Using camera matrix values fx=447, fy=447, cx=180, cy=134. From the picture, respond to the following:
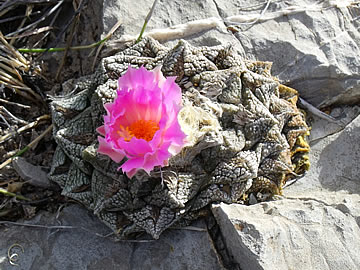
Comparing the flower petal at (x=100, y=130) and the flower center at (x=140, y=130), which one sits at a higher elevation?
the flower center at (x=140, y=130)

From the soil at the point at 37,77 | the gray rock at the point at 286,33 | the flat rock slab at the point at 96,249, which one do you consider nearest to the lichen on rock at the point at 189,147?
the flat rock slab at the point at 96,249

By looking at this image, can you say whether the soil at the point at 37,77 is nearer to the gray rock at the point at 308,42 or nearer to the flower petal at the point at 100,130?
the flower petal at the point at 100,130

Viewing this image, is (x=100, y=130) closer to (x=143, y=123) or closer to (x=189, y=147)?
(x=143, y=123)

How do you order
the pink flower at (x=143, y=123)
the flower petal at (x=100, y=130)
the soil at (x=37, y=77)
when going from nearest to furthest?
the pink flower at (x=143, y=123) → the flower petal at (x=100, y=130) → the soil at (x=37, y=77)

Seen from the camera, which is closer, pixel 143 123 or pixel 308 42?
pixel 143 123

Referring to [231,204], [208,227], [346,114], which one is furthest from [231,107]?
[346,114]

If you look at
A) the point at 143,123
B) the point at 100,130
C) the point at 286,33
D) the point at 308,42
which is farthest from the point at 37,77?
the point at 308,42

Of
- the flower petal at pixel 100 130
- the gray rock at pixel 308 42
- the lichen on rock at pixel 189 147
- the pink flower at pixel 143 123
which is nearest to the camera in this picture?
the pink flower at pixel 143 123
